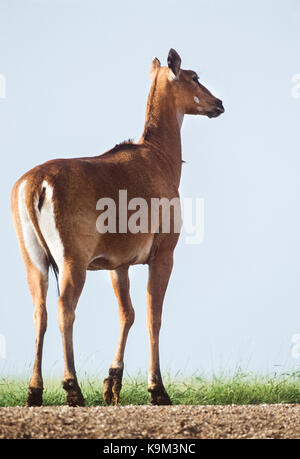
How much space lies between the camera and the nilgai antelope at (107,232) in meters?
7.81

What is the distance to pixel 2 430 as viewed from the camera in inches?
250

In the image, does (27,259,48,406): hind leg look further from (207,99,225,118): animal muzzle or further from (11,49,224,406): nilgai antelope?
(207,99,225,118): animal muzzle

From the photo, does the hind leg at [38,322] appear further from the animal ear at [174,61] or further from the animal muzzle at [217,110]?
the animal muzzle at [217,110]

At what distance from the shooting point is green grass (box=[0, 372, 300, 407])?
29.9 ft

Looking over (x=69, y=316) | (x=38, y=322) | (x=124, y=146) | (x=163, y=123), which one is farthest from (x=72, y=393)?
(x=163, y=123)

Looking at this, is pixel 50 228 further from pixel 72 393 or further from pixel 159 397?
pixel 159 397

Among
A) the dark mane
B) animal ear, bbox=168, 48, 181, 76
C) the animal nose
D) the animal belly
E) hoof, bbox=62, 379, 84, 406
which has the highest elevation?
animal ear, bbox=168, 48, 181, 76

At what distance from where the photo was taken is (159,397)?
851cm

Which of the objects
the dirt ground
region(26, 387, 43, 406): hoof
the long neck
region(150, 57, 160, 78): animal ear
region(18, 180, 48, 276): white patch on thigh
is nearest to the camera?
the dirt ground

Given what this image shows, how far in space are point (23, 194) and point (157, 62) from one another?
3.26 metres

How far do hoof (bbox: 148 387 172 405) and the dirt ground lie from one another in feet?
2.12

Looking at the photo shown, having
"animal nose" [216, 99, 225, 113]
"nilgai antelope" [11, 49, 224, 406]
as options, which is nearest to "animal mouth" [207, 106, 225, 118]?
"animal nose" [216, 99, 225, 113]

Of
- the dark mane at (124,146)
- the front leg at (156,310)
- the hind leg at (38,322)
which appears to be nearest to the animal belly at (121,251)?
the front leg at (156,310)

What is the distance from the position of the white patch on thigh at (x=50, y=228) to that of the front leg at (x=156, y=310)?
1477mm
